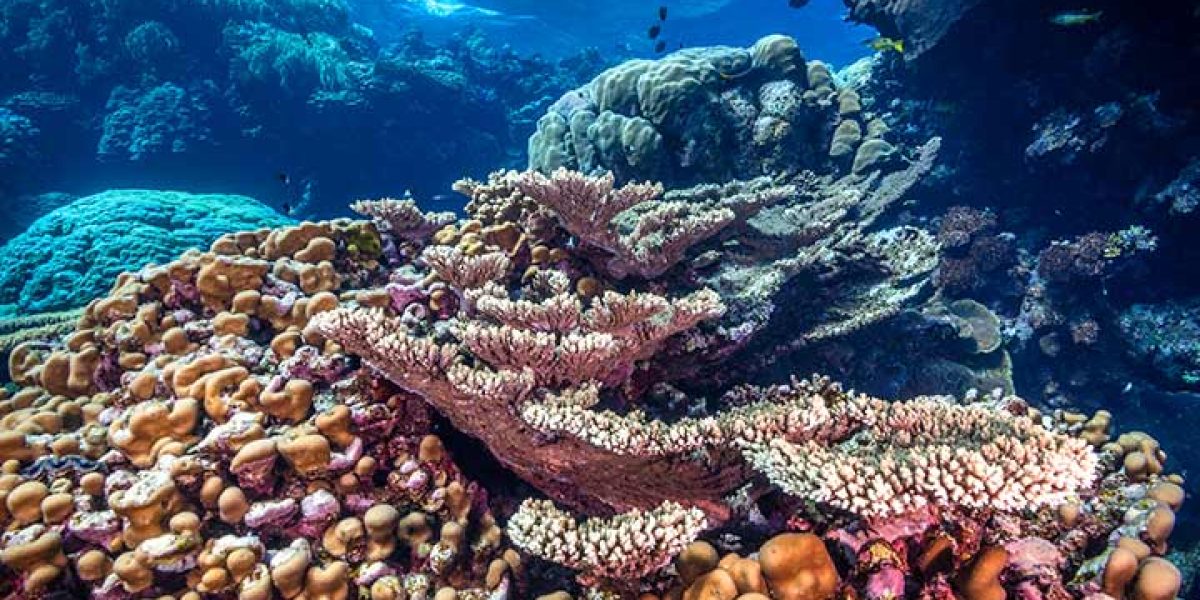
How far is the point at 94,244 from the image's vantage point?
988 cm

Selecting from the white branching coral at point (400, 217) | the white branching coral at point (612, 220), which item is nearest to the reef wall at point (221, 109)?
the white branching coral at point (400, 217)

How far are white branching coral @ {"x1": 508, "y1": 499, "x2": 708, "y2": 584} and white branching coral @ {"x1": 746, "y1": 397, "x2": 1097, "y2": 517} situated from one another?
1.29ft

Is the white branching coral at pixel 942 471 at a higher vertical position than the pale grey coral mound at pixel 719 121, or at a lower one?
lower

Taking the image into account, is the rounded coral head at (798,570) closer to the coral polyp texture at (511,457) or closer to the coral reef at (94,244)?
the coral polyp texture at (511,457)

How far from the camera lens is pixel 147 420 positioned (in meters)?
2.74

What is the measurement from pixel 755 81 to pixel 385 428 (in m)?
8.54

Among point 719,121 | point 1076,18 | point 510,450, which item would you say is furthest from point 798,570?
point 1076,18

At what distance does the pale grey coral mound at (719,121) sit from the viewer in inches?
330

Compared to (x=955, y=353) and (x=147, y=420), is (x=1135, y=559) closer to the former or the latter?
(x=147, y=420)

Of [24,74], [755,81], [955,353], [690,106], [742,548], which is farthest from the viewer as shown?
[24,74]

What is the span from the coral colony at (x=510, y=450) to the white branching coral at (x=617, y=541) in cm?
1

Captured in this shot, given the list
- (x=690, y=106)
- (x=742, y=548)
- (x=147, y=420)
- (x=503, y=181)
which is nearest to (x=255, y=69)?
(x=690, y=106)

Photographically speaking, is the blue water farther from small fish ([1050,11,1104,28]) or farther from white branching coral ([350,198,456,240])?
white branching coral ([350,198,456,240])

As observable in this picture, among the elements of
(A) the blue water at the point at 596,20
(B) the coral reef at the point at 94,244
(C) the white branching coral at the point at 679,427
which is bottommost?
(B) the coral reef at the point at 94,244
